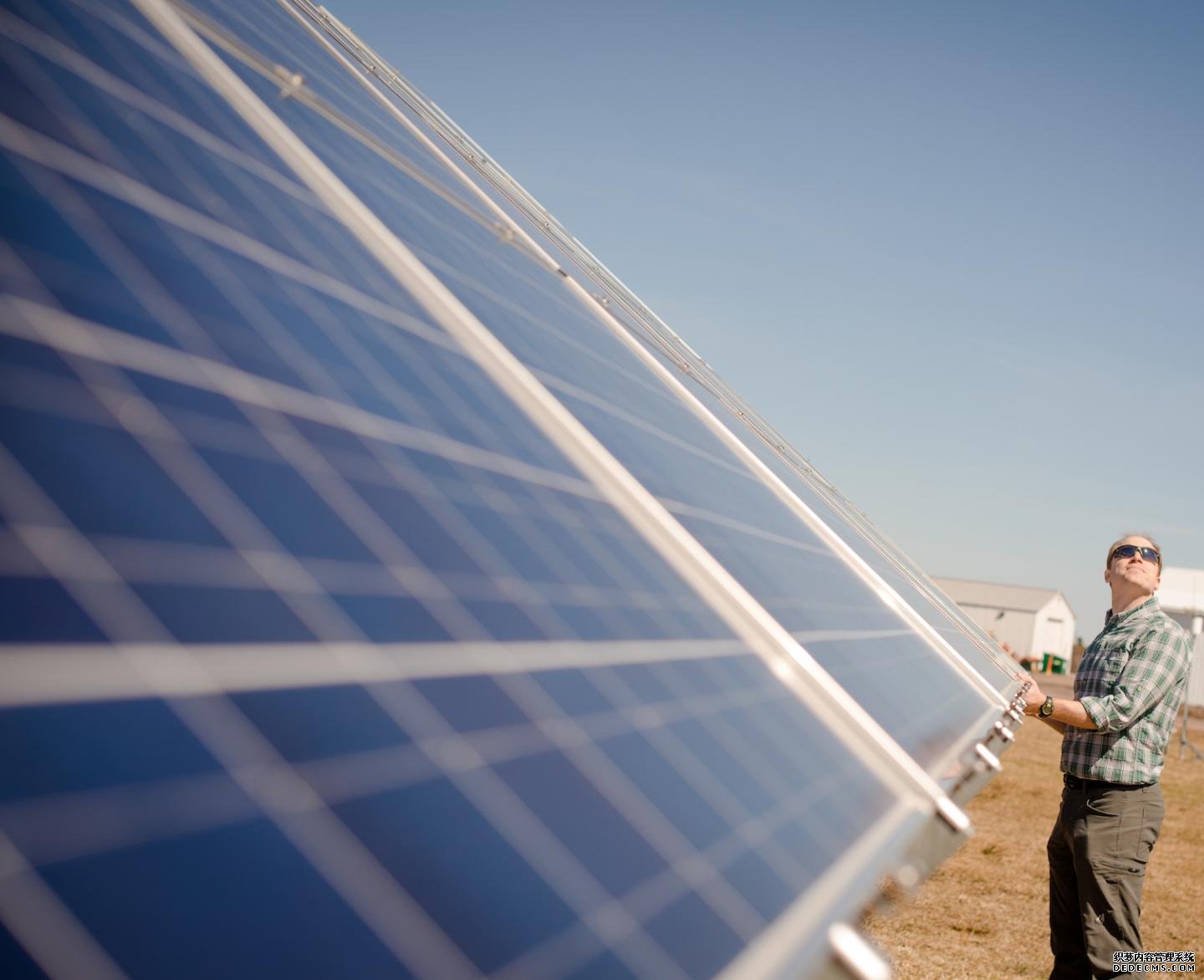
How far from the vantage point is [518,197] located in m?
11.3

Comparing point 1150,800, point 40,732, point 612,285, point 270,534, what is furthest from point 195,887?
point 612,285

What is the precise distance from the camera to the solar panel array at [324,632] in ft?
3.88

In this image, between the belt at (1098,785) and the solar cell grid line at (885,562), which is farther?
the solar cell grid line at (885,562)

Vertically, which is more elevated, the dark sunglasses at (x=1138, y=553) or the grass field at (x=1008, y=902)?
the dark sunglasses at (x=1138, y=553)

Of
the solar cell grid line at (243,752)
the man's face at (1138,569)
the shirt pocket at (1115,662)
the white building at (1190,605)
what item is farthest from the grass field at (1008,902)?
the white building at (1190,605)

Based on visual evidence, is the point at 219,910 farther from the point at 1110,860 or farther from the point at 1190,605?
the point at 1190,605

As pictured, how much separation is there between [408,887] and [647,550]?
2.17m

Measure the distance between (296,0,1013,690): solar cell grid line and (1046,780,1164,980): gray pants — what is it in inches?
154

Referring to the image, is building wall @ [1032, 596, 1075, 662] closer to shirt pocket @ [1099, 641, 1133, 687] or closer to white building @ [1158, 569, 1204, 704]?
white building @ [1158, 569, 1204, 704]

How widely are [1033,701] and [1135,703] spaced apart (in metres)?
0.75

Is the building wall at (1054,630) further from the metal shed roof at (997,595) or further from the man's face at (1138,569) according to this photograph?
the man's face at (1138,569)

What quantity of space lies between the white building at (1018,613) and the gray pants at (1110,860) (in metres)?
70.8

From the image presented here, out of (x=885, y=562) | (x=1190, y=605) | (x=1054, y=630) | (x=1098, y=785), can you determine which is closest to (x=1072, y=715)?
(x=1098, y=785)

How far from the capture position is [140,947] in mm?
1041
